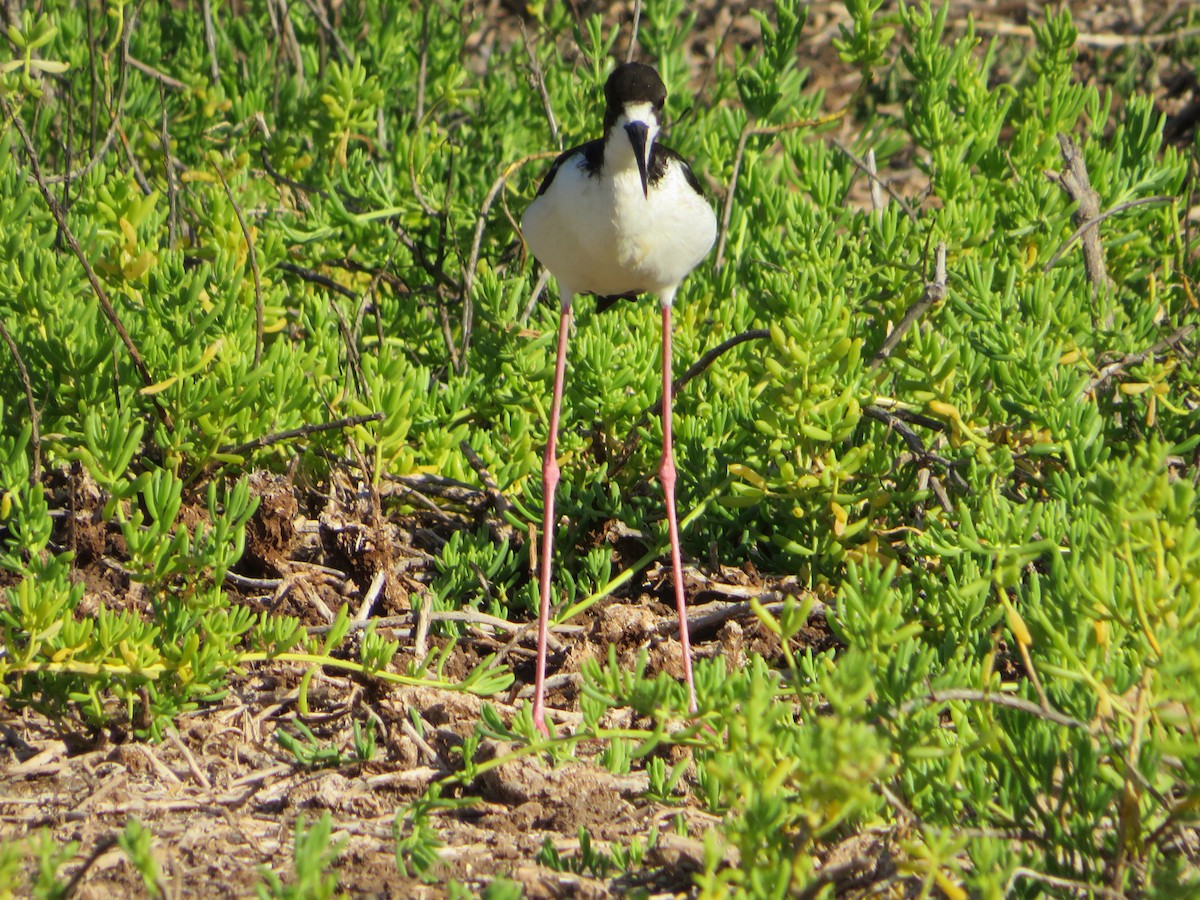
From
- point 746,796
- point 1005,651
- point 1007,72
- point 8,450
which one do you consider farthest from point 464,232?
point 1007,72

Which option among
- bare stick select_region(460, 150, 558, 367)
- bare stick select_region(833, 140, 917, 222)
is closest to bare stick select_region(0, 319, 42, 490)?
bare stick select_region(460, 150, 558, 367)

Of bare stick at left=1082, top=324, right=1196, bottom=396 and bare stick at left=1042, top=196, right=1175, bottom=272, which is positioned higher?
bare stick at left=1042, top=196, right=1175, bottom=272

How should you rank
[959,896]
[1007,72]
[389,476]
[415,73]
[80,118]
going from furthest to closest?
[1007,72] < [415,73] < [80,118] < [389,476] < [959,896]

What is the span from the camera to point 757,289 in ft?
11.0

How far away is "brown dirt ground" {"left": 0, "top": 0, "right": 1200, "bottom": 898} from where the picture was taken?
6.79 feet

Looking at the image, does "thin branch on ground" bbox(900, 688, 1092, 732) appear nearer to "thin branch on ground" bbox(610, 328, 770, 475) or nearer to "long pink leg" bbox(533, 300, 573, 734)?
"long pink leg" bbox(533, 300, 573, 734)

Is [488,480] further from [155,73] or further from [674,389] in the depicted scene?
[155,73]

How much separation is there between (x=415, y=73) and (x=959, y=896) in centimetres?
352

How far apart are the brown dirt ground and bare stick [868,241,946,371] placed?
55 cm

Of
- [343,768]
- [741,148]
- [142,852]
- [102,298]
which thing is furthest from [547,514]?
[142,852]

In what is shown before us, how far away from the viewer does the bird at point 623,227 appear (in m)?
2.83

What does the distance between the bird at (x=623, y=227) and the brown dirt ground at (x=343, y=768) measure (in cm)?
18

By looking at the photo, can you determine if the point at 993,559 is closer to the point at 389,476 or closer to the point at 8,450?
the point at 389,476

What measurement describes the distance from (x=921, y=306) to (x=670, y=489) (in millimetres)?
635
